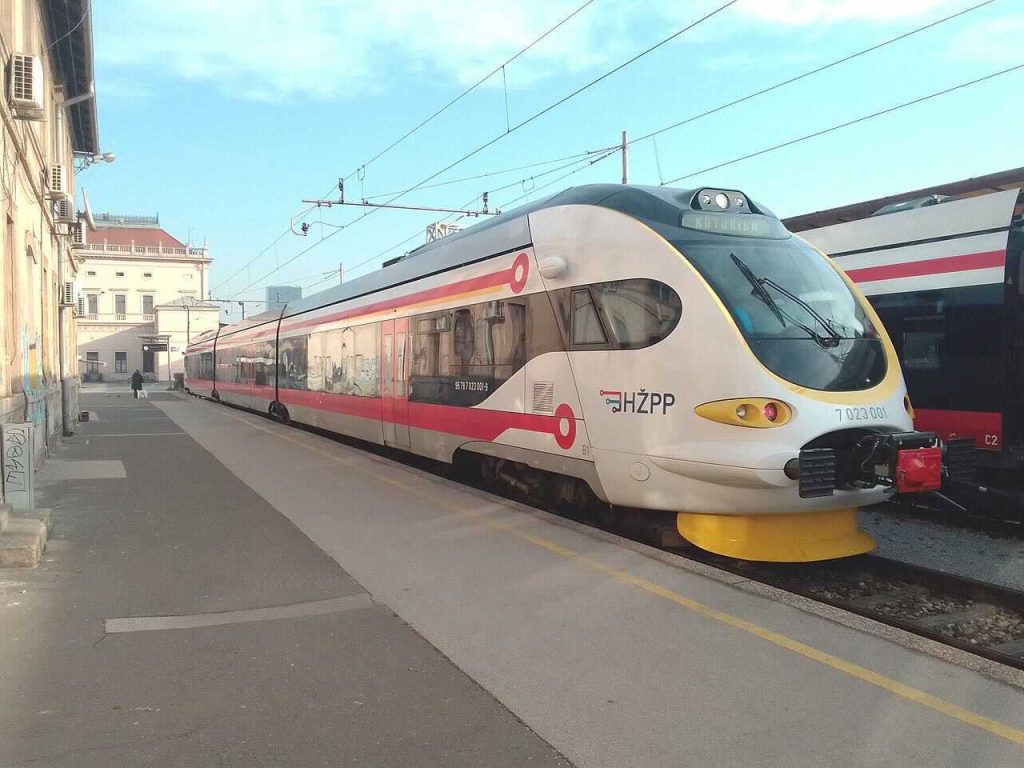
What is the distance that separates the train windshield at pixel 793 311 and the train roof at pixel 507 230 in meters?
0.50

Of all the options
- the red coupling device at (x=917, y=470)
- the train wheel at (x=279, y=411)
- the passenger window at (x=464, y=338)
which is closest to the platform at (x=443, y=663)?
the red coupling device at (x=917, y=470)

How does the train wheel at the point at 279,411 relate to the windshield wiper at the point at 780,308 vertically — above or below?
below

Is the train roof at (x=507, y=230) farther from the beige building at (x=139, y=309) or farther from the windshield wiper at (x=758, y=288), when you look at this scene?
the beige building at (x=139, y=309)

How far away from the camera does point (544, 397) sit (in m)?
7.37

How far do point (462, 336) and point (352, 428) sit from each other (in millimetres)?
4871

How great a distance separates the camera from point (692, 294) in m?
5.90

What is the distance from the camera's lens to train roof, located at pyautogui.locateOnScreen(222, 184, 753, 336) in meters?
6.51

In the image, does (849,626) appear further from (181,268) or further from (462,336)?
(181,268)

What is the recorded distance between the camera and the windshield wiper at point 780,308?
19.5 ft

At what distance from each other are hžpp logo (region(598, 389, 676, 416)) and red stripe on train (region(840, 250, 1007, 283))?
4.04m

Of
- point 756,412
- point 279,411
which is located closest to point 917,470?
point 756,412

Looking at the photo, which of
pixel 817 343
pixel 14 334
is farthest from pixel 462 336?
pixel 14 334

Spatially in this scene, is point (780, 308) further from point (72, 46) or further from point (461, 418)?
point (72, 46)

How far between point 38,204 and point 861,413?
14281mm
